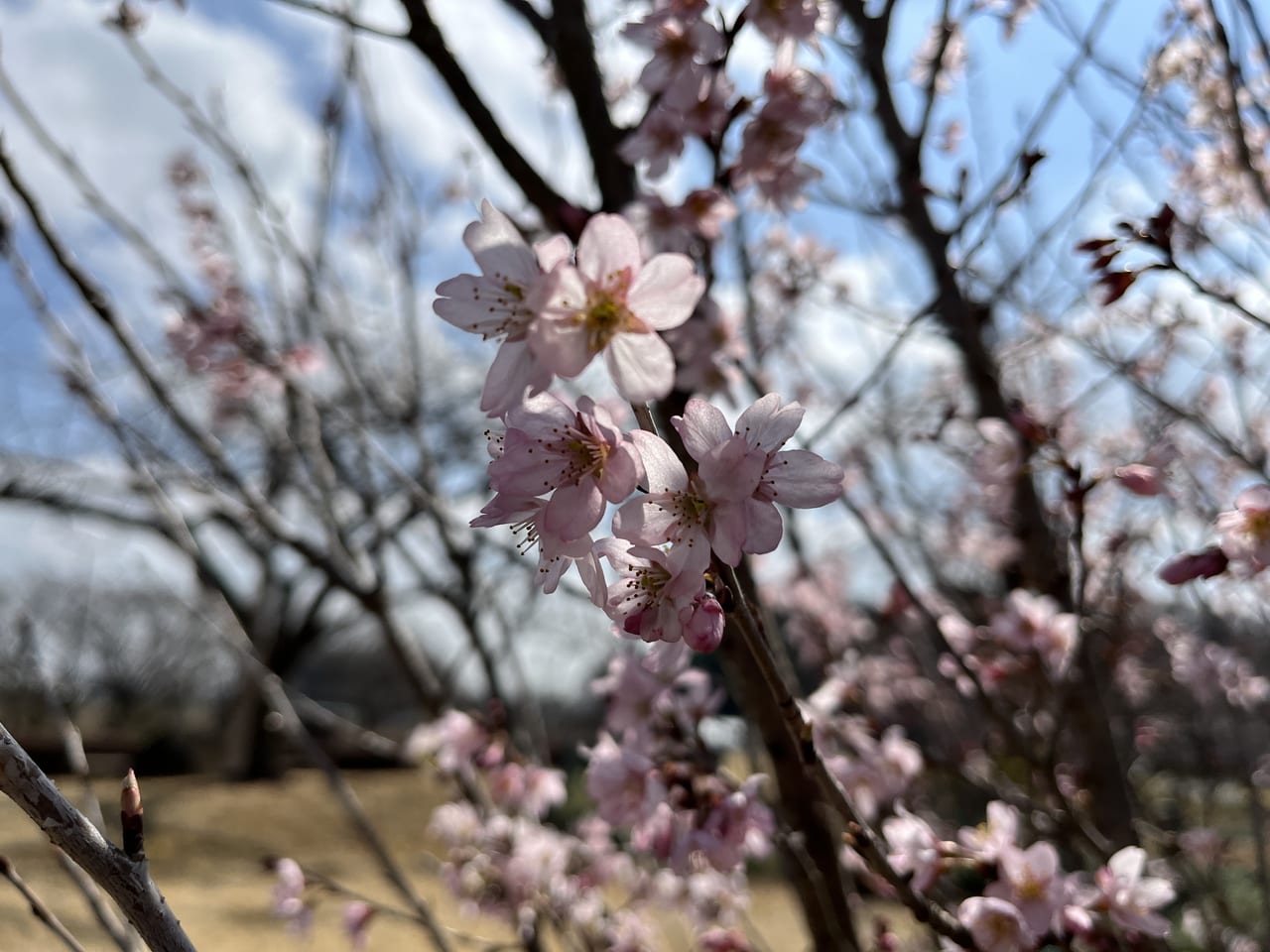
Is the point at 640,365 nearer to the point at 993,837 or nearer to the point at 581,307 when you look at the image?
the point at 581,307

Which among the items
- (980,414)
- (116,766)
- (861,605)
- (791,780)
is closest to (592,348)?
(791,780)

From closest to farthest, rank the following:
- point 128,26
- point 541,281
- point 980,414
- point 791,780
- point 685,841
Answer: point 541,281
point 685,841
point 791,780
point 128,26
point 980,414

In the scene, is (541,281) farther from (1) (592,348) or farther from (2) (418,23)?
(2) (418,23)

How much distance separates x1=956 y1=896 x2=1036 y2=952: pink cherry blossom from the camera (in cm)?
102

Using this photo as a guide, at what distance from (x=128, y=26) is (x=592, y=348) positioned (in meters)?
1.89

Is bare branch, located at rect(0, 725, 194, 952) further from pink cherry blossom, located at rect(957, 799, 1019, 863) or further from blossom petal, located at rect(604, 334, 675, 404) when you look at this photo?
pink cherry blossom, located at rect(957, 799, 1019, 863)

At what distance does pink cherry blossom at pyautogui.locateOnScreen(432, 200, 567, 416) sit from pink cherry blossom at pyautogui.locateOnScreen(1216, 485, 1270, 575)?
3.00 feet

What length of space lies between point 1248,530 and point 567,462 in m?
0.92

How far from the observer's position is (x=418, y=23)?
1380 mm

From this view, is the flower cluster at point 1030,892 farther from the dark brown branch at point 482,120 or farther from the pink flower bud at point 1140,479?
the dark brown branch at point 482,120

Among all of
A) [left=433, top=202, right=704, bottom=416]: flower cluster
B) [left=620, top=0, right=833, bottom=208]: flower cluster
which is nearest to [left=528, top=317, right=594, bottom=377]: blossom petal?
A: [left=433, top=202, right=704, bottom=416]: flower cluster

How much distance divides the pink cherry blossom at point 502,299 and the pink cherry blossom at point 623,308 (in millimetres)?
31

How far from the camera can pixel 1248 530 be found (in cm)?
109

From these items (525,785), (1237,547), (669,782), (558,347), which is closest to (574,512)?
(558,347)
